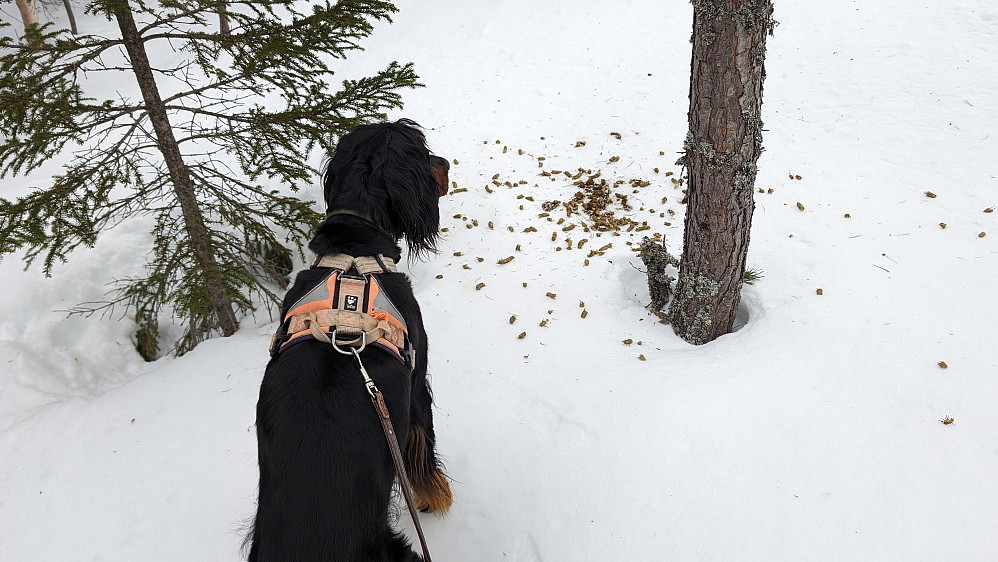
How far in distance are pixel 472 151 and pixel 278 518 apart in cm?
515

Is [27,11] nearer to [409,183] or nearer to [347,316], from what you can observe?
[409,183]

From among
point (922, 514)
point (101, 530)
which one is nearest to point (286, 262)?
point (101, 530)

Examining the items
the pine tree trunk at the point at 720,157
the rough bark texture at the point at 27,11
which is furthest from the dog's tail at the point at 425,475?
the rough bark texture at the point at 27,11

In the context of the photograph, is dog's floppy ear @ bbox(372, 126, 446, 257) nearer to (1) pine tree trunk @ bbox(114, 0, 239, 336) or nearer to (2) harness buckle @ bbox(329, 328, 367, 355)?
(2) harness buckle @ bbox(329, 328, 367, 355)

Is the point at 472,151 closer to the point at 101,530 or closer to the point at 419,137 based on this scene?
the point at 419,137

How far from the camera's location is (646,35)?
26.0ft

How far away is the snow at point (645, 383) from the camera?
2459 mm

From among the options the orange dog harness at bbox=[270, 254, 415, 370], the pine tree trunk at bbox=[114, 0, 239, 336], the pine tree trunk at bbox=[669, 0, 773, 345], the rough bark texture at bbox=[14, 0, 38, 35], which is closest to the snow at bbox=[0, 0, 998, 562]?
the pine tree trunk at bbox=[669, 0, 773, 345]

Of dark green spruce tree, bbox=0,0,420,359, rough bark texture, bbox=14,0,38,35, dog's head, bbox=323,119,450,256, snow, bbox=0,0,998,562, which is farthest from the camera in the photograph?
rough bark texture, bbox=14,0,38,35

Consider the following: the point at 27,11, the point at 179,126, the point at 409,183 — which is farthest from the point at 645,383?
the point at 27,11

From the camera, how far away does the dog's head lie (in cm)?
233

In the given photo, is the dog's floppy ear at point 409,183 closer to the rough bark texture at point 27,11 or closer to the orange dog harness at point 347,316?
the orange dog harness at point 347,316

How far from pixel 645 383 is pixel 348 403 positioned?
189cm

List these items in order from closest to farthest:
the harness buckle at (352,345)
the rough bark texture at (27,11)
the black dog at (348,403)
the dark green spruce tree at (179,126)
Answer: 1. the black dog at (348,403)
2. the harness buckle at (352,345)
3. the dark green spruce tree at (179,126)
4. the rough bark texture at (27,11)
